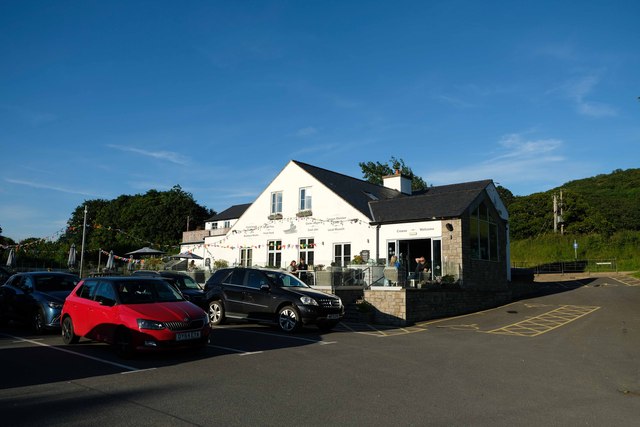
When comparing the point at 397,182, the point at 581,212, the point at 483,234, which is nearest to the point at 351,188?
the point at 397,182

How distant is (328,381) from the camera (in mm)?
7445

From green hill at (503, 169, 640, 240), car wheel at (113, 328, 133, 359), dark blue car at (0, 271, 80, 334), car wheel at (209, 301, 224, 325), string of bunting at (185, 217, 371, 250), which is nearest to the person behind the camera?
car wheel at (113, 328, 133, 359)

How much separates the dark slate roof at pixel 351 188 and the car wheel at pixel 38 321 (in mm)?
16461

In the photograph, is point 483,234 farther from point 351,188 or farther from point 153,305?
point 153,305

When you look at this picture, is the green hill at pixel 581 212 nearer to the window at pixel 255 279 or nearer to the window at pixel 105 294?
the window at pixel 255 279

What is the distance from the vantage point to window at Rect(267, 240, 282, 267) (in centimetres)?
2858

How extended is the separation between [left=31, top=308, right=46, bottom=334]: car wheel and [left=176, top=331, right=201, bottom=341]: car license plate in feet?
17.1

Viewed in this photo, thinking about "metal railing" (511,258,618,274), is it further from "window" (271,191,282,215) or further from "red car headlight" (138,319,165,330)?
"red car headlight" (138,319,165,330)

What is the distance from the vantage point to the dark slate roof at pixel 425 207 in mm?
22587

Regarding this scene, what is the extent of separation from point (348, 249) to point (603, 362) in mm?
16185

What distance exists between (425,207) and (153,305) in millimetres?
17009

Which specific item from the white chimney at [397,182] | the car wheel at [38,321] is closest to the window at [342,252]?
the white chimney at [397,182]

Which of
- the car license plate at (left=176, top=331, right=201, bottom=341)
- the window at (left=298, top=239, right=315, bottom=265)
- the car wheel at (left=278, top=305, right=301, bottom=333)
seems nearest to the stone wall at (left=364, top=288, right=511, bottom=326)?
the car wheel at (left=278, top=305, right=301, bottom=333)

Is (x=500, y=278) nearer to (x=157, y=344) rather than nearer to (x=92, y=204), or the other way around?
(x=157, y=344)
